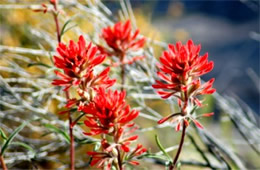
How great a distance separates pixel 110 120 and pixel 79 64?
0.10 m

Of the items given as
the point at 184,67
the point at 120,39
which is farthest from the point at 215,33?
the point at 184,67

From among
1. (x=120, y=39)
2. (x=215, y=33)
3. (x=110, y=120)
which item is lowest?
(x=110, y=120)

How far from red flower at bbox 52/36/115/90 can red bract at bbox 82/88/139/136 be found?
4 cm

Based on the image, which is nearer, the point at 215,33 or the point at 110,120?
the point at 110,120

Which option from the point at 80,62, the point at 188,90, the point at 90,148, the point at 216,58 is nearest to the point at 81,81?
the point at 80,62

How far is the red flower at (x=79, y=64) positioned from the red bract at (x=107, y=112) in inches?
1.7

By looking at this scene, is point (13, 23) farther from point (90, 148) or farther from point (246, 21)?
point (246, 21)

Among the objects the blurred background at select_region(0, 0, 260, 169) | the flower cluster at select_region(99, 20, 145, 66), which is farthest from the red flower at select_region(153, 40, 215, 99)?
the blurred background at select_region(0, 0, 260, 169)

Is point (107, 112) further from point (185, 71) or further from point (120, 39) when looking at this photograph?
point (120, 39)

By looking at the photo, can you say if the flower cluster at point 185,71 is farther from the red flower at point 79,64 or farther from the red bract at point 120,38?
the red bract at point 120,38

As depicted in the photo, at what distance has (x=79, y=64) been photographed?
0.63m

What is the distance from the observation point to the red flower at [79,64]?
24.6 inches

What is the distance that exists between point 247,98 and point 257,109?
5.7 inches

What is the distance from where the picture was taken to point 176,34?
3.47 meters
